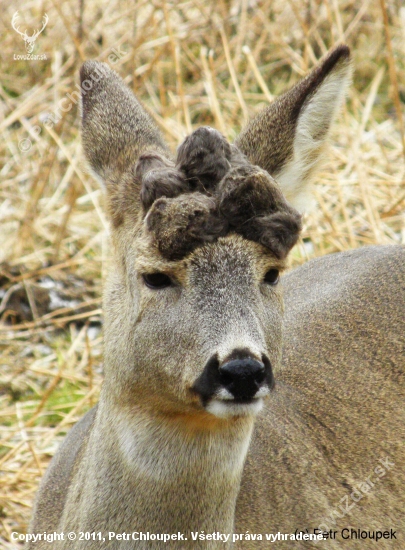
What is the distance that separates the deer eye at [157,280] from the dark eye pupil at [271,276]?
38 cm

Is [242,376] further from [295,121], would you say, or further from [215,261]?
[295,121]

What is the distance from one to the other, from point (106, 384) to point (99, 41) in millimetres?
6802

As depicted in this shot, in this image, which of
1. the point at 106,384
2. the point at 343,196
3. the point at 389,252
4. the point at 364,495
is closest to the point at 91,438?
the point at 106,384

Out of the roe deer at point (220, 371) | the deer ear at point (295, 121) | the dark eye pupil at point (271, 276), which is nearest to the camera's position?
the roe deer at point (220, 371)

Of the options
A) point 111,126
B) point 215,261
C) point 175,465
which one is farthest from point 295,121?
point 175,465

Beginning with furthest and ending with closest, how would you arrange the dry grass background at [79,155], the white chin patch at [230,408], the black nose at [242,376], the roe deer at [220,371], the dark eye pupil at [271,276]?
the dry grass background at [79,155], the dark eye pupil at [271,276], the roe deer at [220,371], the white chin patch at [230,408], the black nose at [242,376]

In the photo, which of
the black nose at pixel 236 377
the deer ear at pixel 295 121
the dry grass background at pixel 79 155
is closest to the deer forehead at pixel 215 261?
the black nose at pixel 236 377

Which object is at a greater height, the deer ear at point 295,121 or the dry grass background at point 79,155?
the deer ear at point 295,121

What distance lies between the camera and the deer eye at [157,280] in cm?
338

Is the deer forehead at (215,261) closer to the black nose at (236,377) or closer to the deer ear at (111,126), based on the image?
the black nose at (236,377)

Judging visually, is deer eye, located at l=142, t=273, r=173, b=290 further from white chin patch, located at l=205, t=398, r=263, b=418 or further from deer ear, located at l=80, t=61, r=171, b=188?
deer ear, located at l=80, t=61, r=171, b=188

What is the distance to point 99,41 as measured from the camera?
9.85 meters

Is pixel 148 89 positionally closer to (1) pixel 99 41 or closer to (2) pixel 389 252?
(1) pixel 99 41

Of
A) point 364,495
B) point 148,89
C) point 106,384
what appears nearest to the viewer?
point 106,384
